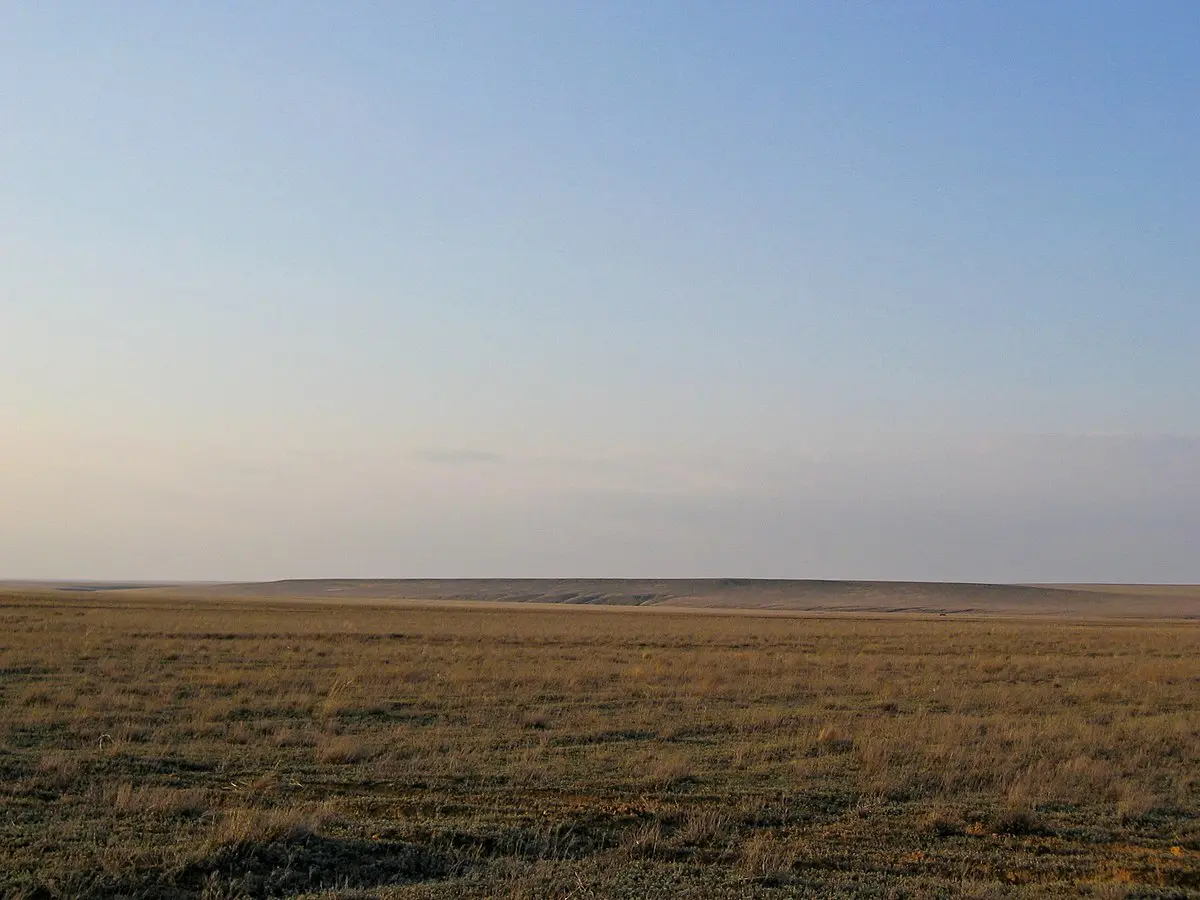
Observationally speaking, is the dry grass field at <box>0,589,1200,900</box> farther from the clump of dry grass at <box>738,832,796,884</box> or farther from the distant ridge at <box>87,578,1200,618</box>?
the distant ridge at <box>87,578,1200,618</box>

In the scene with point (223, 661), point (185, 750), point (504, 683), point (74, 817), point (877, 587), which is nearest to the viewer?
point (74, 817)

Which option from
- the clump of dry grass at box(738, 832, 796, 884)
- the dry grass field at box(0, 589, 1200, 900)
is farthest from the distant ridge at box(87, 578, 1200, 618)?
the clump of dry grass at box(738, 832, 796, 884)

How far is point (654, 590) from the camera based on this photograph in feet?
597

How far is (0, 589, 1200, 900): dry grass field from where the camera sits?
808cm

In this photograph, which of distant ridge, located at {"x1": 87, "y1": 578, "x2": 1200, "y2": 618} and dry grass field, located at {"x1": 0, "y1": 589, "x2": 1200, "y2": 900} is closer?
dry grass field, located at {"x1": 0, "y1": 589, "x2": 1200, "y2": 900}

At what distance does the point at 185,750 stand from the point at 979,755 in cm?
1069

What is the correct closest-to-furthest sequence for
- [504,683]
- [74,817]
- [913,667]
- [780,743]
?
[74,817], [780,743], [504,683], [913,667]

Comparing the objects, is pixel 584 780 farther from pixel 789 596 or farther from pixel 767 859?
pixel 789 596

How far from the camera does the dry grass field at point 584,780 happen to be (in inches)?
318

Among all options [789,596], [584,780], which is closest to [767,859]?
[584,780]

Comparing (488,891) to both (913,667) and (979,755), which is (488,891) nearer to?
(979,755)

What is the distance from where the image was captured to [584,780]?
504 inches

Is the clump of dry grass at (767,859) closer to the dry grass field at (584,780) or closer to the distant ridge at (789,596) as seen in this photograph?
the dry grass field at (584,780)

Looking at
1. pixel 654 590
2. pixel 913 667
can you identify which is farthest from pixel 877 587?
pixel 913 667
